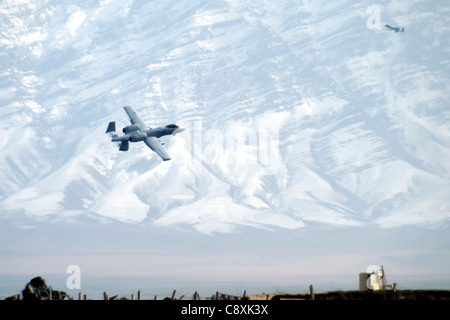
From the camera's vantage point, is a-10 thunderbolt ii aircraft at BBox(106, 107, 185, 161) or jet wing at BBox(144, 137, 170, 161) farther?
jet wing at BBox(144, 137, 170, 161)

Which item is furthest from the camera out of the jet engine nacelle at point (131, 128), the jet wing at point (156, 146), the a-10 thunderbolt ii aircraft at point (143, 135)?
the jet wing at point (156, 146)

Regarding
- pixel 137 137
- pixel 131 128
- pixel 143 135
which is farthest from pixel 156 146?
pixel 131 128

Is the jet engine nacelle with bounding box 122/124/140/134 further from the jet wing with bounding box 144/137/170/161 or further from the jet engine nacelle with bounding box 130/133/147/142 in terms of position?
the jet wing with bounding box 144/137/170/161

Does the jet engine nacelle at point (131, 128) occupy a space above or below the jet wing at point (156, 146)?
above

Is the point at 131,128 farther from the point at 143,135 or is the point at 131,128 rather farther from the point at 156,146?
the point at 156,146

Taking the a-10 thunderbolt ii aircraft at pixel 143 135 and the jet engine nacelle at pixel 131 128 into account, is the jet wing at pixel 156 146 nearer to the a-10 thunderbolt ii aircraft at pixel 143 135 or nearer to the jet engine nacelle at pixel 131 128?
the a-10 thunderbolt ii aircraft at pixel 143 135

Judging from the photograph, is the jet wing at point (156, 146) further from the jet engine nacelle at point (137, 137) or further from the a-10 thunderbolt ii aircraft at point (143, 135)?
the jet engine nacelle at point (137, 137)

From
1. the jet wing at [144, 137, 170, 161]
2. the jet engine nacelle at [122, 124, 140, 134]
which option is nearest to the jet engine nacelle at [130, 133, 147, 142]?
the jet engine nacelle at [122, 124, 140, 134]

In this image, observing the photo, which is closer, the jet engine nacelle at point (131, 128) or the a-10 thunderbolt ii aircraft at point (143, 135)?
the a-10 thunderbolt ii aircraft at point (143, 135)

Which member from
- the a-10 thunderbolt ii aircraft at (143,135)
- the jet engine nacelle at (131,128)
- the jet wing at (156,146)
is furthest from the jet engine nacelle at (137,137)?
the jet wing at (156,146)

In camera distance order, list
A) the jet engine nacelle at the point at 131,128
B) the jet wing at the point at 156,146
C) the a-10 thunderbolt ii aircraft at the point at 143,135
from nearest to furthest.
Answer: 1. the a-10 thunderbolt ii aircraft at the point at 143,135
2. the jet engine nacelle at the point at 131,128
3. the jet wing at the point at 156,146

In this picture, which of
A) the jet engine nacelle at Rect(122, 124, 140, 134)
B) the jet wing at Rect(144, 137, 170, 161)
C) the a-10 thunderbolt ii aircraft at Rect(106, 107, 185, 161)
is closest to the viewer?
the a-10 thunderbolt ii aircraft at Rect(106, 107, 185, 161)
